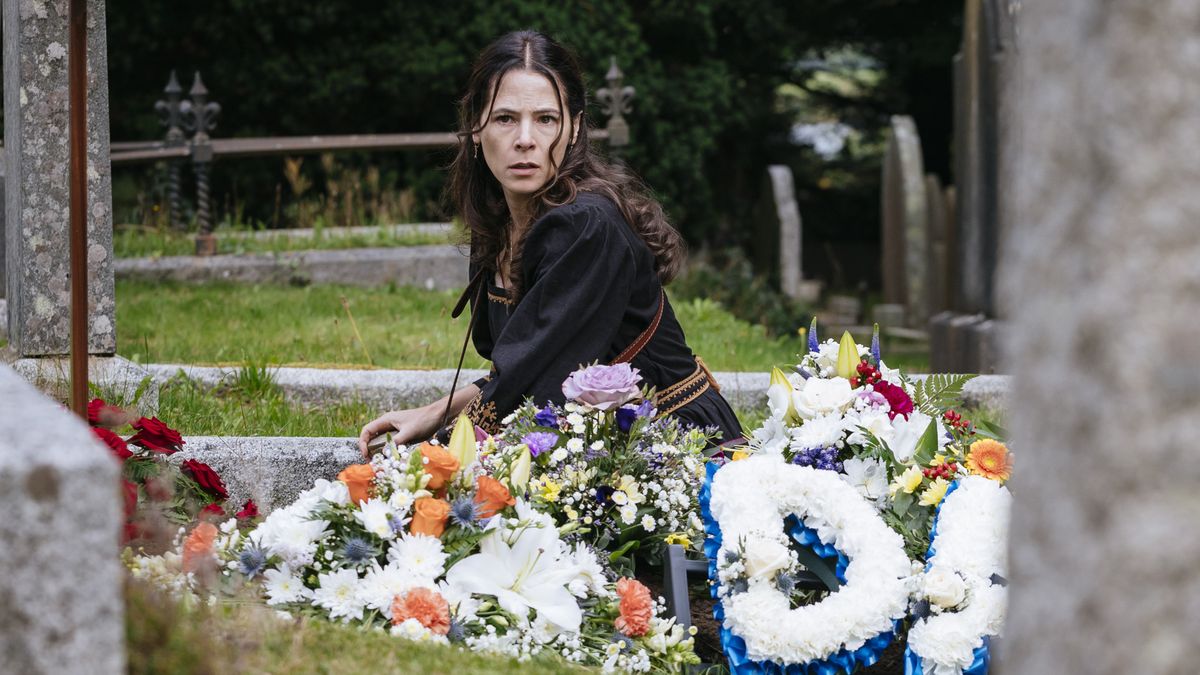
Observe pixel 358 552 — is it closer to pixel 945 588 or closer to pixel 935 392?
pixel 945 588

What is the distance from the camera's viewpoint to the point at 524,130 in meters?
3.66

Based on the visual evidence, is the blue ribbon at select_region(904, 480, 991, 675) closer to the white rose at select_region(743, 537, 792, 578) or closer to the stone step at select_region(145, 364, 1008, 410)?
the white rose at select_region(743, 537, 792, 578)

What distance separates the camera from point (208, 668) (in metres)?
1.84

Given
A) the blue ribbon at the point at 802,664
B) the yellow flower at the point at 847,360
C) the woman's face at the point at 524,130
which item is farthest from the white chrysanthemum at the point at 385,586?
the woman's face at the point at 524,130

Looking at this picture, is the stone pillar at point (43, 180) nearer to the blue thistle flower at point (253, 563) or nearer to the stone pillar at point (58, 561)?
the blue thistle flower at point (253, 563)

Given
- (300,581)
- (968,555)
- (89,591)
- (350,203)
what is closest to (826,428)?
(968,555)

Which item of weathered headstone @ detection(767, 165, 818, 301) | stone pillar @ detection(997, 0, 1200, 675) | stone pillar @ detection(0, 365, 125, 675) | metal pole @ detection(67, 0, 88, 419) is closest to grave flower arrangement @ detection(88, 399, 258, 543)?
metal pole @ detection(67, 0, 88, 419)

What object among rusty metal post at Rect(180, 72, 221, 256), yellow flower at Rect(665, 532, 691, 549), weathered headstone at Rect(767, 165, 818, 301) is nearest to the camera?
yellow flower at Rect(665, 532, 691, 549)

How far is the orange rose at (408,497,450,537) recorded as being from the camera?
109 inches

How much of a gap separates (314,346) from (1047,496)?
18.0 ft

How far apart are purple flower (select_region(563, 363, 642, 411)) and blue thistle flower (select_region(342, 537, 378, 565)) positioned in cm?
61

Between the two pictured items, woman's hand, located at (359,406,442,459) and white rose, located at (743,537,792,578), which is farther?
woman's hand, located at (359,406,442,459)

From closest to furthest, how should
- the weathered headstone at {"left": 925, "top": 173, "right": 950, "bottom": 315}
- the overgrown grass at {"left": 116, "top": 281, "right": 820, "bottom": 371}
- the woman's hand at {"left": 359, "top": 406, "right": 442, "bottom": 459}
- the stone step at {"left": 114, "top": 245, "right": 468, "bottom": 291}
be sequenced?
the woman's hand at {"left": 359, "top": 406, "right": 442, "bottom": 459} → the overgrown grass at {"left": 116, "top": 281, "right": 820, "bottom": 371} → the stone step at {"left": 114, "top": 245, "right": 468, "bottom": 291} → the weathered headstone at {"left": 925, "top": 173, "right": 950, "bottom": 315}

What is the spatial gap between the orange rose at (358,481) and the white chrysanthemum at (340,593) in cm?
17
